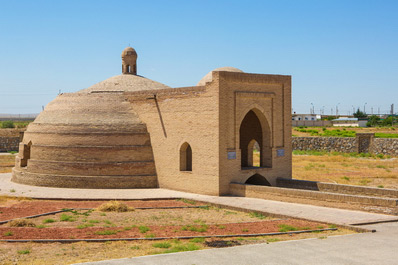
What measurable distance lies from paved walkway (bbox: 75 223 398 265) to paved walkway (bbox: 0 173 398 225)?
2.67 m

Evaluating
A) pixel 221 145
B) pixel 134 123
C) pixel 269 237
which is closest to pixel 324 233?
pixel 269 237

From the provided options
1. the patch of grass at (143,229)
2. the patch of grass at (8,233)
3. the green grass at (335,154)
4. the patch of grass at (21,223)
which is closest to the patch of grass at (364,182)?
the green grass at (335,154)

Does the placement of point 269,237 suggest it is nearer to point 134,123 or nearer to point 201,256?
point 201,256

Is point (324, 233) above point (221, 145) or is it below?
below

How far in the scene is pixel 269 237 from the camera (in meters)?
12.0

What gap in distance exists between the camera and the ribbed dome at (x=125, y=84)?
83.3 feet

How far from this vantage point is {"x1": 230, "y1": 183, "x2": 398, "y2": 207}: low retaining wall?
49.6ft

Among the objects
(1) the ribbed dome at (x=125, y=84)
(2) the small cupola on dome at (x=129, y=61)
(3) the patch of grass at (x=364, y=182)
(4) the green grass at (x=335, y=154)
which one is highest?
(2) the small cupola on dome at (x=129, y=61)

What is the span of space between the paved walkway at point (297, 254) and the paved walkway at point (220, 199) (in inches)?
105

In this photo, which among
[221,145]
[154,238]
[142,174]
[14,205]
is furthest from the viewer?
[142,174]

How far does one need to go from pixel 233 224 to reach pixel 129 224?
3.17m

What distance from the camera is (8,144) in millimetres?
46531

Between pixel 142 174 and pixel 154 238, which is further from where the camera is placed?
pixel 142 174

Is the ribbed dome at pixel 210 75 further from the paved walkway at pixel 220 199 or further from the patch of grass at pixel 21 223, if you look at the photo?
the patch of grass at pixel 21 223
